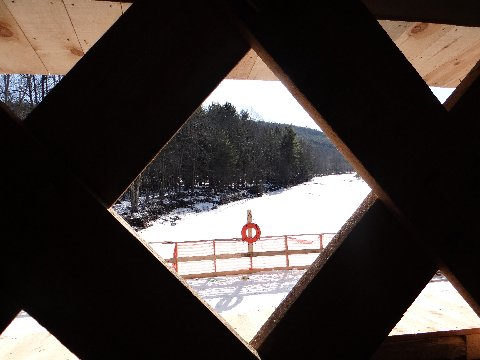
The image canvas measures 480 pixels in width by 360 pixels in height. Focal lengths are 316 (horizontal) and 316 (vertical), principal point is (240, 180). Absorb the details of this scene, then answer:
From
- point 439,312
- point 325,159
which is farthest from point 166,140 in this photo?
point 325,159

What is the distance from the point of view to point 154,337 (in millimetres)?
532

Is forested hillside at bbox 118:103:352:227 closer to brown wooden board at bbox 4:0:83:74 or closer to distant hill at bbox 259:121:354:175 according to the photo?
distant hill at bbox 259:121:354:175

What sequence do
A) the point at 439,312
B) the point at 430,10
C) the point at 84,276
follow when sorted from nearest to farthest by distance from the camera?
the point at 84,276 < the point at 430,10 < the point at 439,312

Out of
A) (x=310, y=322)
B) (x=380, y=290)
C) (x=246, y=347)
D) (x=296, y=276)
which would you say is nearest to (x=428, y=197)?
(x=380, y=290)

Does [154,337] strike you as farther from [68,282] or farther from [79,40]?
[79,40]

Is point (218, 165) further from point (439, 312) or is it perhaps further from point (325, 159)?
point (325, 159)

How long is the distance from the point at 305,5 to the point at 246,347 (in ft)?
2.03

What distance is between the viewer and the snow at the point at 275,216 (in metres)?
34.6

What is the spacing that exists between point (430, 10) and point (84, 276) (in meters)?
0.99

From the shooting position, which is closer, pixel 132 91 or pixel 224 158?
pixel 132 91

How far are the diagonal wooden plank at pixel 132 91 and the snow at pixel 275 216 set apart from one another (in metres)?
30.8

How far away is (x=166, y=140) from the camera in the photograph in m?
0.58

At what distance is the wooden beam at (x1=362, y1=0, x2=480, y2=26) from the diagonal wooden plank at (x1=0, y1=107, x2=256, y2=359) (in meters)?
0.80

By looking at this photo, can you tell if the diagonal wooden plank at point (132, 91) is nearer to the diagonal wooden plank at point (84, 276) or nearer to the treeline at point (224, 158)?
the diagonal wooden plank at point (84, 276)
